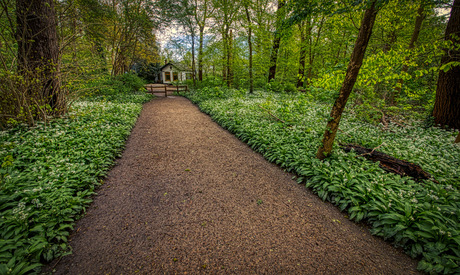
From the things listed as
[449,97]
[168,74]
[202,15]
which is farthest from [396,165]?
[168,74]

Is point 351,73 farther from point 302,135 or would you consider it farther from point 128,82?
point 128,82

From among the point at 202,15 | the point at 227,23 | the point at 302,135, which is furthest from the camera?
the point at 202,15

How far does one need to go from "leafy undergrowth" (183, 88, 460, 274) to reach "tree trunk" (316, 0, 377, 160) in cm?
40

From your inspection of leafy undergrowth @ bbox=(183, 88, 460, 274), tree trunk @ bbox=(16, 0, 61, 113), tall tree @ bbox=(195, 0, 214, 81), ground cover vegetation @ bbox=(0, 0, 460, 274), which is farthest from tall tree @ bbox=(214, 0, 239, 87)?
tree trunk @ bbox=(16, 0, 61, 113)

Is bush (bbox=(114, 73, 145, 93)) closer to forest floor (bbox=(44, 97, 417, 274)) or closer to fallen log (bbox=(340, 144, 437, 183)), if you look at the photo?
forest floor (bbox=(44, 97, 417, 274))

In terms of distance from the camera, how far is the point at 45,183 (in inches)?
124

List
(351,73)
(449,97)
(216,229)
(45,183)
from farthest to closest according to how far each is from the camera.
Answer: (449,97) → (351,73) → (45,183) → (216,229)

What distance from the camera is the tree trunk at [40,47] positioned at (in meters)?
5.38

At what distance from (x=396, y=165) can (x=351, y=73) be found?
8.00ft

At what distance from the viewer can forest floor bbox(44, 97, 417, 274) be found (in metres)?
2.27

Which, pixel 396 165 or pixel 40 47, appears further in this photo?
pixel 40 47

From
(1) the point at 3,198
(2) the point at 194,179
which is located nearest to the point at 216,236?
(2) the point at 194,179

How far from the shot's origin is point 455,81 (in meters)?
5.90

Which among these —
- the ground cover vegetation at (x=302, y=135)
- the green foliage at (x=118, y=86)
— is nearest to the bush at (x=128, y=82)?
the green foliage at (x=118, y=86)
